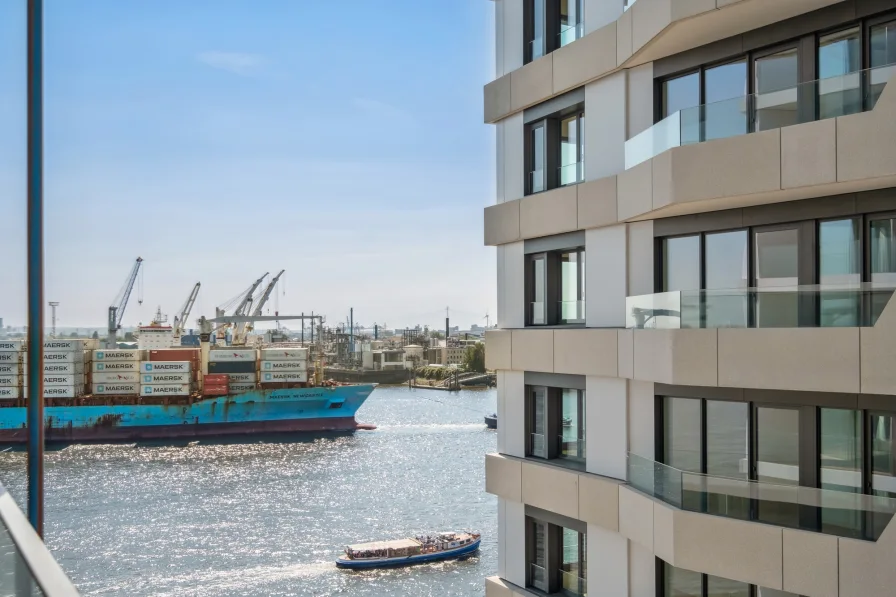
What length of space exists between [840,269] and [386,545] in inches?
1289

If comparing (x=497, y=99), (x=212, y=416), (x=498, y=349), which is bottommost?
(x=212, y=416)

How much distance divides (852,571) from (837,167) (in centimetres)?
383

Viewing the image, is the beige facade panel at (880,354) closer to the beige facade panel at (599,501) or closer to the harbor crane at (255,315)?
the beige facade panel at (599,501)

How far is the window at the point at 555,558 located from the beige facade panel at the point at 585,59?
6.24 m

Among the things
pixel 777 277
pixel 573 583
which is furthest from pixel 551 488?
pixel 777 277

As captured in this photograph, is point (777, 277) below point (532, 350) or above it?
above

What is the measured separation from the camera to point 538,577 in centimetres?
1189

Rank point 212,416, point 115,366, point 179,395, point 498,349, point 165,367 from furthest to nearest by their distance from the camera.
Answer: point 115,366 → point 165,367 → point 179,395 → point 212,416 → point 498,349

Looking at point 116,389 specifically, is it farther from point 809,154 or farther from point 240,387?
point 809,154

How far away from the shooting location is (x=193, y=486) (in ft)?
178

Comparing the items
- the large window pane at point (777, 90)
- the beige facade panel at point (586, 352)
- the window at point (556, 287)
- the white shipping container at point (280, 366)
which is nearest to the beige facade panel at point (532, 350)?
the beige facade panel at point (586, 352)

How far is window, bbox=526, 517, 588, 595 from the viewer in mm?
11273

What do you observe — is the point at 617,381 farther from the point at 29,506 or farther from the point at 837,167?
the point at 29,506

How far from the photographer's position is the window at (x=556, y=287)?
1168 cm
